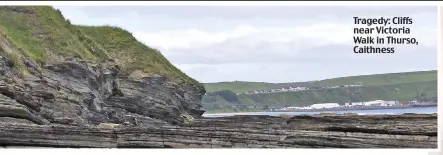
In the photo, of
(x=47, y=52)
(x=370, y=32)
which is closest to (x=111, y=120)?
(x=47, y=52)

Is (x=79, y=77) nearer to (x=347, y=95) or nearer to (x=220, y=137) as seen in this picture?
(x=220, y=137)

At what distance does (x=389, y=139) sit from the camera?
17.1 metres

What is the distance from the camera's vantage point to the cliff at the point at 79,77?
29.5 m

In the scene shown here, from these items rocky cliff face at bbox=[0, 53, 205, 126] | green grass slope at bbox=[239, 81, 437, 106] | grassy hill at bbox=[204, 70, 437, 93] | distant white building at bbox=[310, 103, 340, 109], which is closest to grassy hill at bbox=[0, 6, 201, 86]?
rocky cliff face at bbox=[0, 53, 205, 126]

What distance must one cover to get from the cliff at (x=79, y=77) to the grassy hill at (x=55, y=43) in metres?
0.05

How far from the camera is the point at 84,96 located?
3741cm

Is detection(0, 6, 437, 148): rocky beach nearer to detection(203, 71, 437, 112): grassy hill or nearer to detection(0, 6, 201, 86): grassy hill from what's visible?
detection(0, 6, 201, 86): grassy hill

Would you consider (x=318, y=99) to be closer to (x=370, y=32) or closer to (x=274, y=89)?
(x=274, y=89)

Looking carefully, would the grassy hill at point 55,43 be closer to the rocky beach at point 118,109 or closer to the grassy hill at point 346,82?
the rocky beach at point 118,109

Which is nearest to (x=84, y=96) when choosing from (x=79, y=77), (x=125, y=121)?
(x=79, y=77)

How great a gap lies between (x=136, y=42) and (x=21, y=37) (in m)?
20.8

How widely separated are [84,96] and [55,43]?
18.1 ft

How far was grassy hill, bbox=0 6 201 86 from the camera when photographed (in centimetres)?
3803

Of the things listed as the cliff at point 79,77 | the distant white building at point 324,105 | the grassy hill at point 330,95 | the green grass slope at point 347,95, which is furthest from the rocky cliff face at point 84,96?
the distant white building at point 324,105
